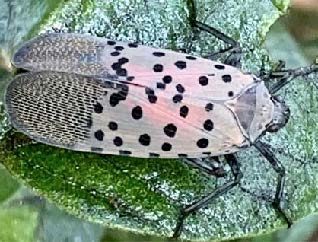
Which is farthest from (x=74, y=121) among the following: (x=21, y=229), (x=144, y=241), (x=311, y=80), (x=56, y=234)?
(x=144, y=241)

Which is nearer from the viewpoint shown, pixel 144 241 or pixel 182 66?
pixel 182 66

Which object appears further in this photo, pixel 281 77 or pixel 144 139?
pixel 281 77

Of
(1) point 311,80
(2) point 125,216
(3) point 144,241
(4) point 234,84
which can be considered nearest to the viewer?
(2) point 125,216

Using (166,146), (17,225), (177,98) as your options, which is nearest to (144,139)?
(166,146)

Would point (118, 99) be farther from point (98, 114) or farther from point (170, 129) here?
point (170, 129)

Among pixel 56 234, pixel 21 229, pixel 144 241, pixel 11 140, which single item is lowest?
pixel 144 241

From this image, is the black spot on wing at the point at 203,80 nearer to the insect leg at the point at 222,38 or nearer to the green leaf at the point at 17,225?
the insect leg at the point at 222,38

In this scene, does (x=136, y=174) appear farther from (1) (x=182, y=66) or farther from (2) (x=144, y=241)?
(2) (x=144, y=241)
